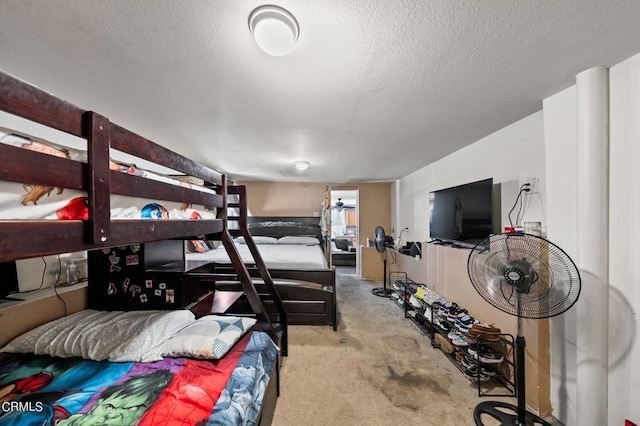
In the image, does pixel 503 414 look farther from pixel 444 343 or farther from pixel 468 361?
pixel 444 343

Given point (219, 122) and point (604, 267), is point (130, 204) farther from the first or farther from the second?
point (604, 267)

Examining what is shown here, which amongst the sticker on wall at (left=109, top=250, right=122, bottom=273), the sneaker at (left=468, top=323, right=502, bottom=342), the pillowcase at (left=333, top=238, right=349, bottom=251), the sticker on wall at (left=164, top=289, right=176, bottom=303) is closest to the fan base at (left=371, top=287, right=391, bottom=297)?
the sneaker at (left=468, top=323, right=502, bottom=342)

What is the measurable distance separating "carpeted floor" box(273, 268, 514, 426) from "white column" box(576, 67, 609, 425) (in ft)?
1.92

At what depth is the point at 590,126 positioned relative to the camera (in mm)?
1366

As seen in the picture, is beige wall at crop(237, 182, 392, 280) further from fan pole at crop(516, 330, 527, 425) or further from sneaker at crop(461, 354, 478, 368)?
fan pole at crop(516, 330, 527, 425)

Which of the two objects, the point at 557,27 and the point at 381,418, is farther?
the point at 381,418

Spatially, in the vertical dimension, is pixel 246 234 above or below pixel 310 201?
below

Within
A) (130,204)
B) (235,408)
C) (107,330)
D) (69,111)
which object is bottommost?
(235,408)

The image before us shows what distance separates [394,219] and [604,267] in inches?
157

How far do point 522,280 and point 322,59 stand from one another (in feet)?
5.53

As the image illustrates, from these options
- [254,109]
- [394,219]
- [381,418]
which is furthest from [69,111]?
[394,219]

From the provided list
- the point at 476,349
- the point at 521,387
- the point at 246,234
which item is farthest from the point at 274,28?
the point at 476,349

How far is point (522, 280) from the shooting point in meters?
1.41

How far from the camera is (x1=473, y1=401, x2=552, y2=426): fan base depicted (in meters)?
1.53
